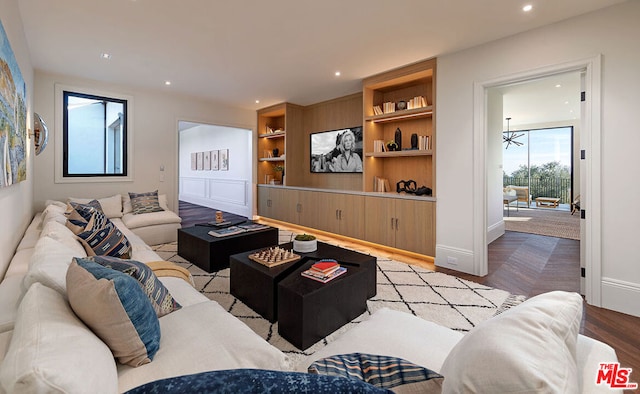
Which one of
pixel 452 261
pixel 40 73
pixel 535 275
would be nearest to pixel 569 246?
pixel 535 275

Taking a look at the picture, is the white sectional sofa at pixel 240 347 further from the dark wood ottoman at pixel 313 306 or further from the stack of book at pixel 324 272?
the stack of book at pixel 324 272

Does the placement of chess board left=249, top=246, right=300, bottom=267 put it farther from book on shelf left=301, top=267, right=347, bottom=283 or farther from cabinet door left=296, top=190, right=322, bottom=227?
cabinet door left=296, top=190, right=322, bottom=227

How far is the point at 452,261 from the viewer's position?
11.6 feet

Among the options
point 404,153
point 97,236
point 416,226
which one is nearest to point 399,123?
point 404,153

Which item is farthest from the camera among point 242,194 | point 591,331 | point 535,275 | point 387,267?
point 242,194

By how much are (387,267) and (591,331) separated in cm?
183

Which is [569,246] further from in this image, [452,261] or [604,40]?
[604,40]

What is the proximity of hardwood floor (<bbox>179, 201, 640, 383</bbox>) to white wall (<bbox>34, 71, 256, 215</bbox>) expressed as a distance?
270cm

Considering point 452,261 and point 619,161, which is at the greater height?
point 619,161

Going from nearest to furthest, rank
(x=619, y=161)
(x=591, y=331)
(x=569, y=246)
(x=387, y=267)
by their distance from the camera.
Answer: (x=591, y=331)
(x=619, y=161)
(x=387, y=267)
(x=569, y=246)

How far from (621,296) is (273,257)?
2.97 m

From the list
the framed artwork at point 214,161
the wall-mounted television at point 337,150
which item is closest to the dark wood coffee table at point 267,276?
the wall-mounted television at point 337,150

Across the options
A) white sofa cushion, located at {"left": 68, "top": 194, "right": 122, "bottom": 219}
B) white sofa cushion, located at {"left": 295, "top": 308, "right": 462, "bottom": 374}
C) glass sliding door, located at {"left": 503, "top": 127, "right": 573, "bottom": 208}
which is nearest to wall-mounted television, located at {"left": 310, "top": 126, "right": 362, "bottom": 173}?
white sofa cushion, located at {"left": 68, "top": 194, "right": 122, "bottom": 219}

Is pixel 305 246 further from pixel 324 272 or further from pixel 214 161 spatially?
pixel 214 161
